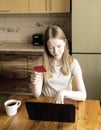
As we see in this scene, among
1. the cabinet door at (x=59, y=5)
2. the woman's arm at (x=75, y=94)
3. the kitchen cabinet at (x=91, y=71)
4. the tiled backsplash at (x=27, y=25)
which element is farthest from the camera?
the tiled backsplash at (x=27, y=25)

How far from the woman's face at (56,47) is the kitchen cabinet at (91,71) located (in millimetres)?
1323

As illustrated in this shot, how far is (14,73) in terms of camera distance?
11.4 feet

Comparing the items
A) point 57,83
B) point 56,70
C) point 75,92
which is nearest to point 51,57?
point 56,70

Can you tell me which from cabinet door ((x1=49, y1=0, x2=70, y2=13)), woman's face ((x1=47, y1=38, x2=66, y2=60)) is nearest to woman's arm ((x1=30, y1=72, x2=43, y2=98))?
woman's face ((x1=47, y1=38, x2=66, y2=60))

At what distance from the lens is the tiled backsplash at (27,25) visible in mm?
3605

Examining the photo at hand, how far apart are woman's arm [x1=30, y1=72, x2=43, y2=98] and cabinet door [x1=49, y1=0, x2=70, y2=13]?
66.8 inches

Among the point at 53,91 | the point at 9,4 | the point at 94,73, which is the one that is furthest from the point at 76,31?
the point at 53,91

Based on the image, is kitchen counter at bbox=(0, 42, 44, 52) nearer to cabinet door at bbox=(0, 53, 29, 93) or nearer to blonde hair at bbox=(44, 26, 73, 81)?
cabinet door at bbox=(0, 53, 29, 93)

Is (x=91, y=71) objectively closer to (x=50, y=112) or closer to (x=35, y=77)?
(x=35, y=77)

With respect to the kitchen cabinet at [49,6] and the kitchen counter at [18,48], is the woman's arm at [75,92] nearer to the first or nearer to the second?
the kitchen counter at [18,48]

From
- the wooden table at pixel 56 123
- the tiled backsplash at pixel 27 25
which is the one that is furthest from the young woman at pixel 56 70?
the tiled backsplash at pixel 27 25

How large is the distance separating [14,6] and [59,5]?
2.20 ft

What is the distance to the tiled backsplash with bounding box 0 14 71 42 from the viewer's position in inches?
142

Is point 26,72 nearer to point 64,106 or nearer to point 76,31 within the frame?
point 76,31
